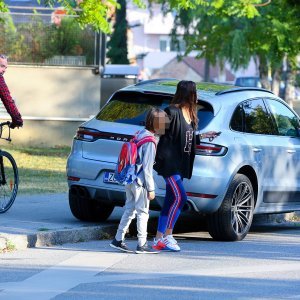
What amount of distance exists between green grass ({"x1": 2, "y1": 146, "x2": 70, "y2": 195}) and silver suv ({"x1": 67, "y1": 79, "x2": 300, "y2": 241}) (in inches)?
150

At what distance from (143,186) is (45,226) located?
5.83 feet

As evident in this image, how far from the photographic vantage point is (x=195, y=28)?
43.0 metres

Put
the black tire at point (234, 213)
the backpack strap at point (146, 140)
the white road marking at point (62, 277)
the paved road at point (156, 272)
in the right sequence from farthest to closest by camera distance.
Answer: the black tire at point (234, 213) < the backpack strap at point (146, 140) < the paved road at point (156, 272) < the white road marking at point (62, 277)

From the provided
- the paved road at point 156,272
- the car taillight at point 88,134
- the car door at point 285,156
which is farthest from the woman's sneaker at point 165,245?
the car door at point 285,156

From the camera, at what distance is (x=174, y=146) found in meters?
10.6

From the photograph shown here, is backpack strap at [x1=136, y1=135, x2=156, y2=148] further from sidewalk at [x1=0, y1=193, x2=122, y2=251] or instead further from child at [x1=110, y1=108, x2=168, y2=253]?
sidewalk at [x1=0, y1=193, x2=122, y2=251]

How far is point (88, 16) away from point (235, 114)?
769 centimetres

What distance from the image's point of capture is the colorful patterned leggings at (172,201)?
420 inches

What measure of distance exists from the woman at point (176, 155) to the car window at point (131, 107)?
905mm

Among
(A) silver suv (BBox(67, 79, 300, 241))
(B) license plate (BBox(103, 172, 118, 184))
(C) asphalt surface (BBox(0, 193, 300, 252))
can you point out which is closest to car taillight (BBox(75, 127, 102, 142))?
(A) silver suv (BBox(67, 79, 300, 241))

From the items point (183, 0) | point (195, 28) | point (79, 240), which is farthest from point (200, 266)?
point (195, 28)

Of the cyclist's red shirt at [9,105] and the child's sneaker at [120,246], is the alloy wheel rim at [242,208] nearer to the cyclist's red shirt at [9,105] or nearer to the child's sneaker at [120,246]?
the child's sneaker at [120,246]

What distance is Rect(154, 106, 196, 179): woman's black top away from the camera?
1061 cm

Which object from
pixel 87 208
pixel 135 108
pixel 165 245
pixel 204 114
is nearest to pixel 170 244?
pixel 165 245
